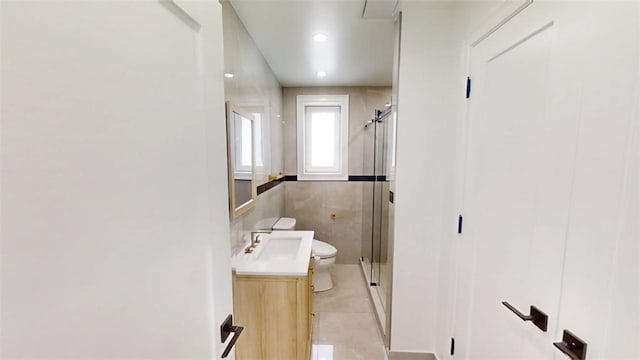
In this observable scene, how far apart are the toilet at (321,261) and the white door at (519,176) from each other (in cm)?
150

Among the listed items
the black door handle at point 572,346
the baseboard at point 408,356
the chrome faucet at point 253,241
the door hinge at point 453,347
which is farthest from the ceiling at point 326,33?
the baseboard at point 408,356

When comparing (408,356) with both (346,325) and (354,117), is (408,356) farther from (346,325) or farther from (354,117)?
(354,117)

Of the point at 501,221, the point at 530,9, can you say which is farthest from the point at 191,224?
the point at 530,9

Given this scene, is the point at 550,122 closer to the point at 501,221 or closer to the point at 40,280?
the point at 501,221

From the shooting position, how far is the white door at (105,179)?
0.34 meters

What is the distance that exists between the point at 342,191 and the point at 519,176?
2581 mm

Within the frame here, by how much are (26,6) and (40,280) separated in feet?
1.20

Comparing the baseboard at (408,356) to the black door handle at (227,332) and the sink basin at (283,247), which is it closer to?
the sink basin at (283,247)

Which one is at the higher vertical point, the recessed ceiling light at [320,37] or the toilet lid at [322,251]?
the recessed ceiling light at [320,37]

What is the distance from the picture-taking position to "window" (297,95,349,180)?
3506 mm

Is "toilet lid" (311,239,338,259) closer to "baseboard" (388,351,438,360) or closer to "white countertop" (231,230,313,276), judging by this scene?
"white countertop" (231,230,313,276)

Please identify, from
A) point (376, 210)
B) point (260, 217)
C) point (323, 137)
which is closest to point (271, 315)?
point (260, 217)

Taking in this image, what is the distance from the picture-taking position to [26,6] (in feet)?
1.11

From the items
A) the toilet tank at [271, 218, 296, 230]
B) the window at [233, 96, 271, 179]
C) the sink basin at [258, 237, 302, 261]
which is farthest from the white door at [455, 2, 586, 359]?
the toilet tank at [271, 218, 296, 230]
